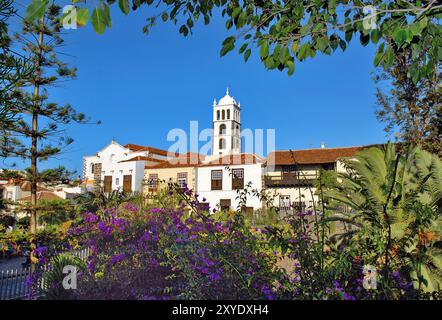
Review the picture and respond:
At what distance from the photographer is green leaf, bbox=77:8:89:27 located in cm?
138

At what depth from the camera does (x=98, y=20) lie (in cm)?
141

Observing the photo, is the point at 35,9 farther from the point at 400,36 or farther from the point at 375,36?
the point at 375,36

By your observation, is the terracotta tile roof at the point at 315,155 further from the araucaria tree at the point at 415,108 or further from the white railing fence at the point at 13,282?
the white railing fence at the point at 13,282

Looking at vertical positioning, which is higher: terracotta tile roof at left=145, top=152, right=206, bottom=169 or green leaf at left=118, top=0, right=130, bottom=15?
terracotta tile roof at left=145, top=152, right=206, bottom=169

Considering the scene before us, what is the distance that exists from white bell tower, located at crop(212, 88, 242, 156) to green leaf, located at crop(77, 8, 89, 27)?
42153mm

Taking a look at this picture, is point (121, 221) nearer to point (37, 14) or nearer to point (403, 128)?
point (37, 14)

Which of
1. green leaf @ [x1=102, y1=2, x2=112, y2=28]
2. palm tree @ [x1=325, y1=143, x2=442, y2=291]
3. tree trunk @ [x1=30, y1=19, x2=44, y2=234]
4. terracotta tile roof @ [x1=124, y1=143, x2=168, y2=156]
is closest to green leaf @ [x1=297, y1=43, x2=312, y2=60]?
green leaf @ [x1=102, y1=2, x2=112, y2=28]

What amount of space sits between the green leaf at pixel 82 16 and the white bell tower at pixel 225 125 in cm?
4215

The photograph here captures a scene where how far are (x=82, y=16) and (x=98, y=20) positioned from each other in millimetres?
62

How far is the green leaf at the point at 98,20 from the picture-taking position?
140 centimetres

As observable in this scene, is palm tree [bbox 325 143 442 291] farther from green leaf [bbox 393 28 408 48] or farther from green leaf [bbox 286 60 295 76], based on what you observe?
green leaf [bbox 393 28 408 48]

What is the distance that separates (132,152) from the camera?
29.4 metres

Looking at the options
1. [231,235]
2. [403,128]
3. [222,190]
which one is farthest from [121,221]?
[222,190]
